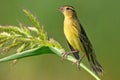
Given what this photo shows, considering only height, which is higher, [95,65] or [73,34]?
[73,34]

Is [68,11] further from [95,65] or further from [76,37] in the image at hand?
[95,65]

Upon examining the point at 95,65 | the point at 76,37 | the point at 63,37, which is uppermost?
the point at 63,37

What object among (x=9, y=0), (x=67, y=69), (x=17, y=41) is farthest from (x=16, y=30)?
(x=9, y=0)

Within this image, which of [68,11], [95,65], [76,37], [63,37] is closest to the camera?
[95,65]

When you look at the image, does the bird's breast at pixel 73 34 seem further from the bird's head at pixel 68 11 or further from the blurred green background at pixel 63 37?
the blurred green background at pixel 63 37

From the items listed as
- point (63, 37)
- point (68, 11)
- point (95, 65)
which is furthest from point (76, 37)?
point (63, 37)

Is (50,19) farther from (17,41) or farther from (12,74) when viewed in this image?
(17,41)

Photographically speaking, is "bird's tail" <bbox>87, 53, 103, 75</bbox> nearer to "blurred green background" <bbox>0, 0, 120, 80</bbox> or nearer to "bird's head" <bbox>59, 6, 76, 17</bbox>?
"bird's head" <bbox>59, 6, 76, 17</bbox>

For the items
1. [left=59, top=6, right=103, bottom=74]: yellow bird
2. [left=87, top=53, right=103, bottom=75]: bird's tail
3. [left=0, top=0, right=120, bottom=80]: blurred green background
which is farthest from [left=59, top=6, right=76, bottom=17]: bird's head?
[left=0, top=0, right=120, bottom=80]: blurred green background
